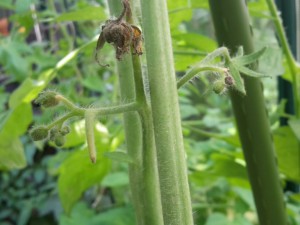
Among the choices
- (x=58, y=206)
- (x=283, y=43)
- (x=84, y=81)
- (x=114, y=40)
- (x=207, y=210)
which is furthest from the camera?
(x=58, y=206)

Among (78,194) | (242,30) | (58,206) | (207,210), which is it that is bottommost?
(58,206)

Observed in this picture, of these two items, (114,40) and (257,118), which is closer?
(114,40)

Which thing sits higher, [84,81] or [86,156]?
[84,81]

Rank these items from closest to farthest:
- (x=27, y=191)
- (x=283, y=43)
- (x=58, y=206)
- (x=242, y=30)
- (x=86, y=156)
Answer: (x=242, y=30) < (x=283, y=43) < (x=86, y=156) < (x=58, y=206) < (x=27, y=191)

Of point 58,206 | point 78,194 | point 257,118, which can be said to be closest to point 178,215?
point 257,118

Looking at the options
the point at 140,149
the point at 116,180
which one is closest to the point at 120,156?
the point at 140,149

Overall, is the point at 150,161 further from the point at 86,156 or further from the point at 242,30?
the point at 86,156

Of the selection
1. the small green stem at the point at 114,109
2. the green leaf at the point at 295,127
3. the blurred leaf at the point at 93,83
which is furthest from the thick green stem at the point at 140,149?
the blurred leaf at the point at 93,83

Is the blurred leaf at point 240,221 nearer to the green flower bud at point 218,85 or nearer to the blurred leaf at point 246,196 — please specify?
the blurred leaf at point 246,196
